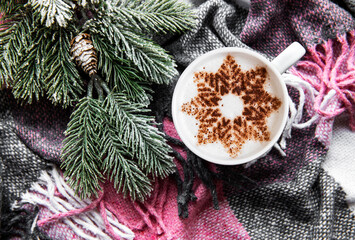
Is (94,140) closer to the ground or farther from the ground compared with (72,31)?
closer to the ground

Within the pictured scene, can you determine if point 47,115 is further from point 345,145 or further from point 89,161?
point 345,145

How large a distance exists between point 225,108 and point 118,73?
244 mm

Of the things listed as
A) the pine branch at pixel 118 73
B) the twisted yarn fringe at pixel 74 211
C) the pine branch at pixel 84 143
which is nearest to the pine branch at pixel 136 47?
the pine branch at pixel 118 73

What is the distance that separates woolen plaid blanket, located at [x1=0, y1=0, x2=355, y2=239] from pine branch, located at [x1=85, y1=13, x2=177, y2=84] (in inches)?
5.2

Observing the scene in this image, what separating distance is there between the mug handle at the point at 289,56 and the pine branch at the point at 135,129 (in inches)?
11.6

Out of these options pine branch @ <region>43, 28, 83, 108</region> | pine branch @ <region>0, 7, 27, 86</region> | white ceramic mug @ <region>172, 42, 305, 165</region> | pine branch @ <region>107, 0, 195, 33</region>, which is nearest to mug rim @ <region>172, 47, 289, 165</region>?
white ceramic mug @ <region>172, 42, 305, 165</region>

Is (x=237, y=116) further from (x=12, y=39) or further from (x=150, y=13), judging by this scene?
(x=12, y=39)

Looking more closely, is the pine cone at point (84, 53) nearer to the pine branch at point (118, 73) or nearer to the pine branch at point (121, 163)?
the pine branch at point (118, 73)

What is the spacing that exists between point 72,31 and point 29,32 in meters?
0.08

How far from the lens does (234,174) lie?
0.84m

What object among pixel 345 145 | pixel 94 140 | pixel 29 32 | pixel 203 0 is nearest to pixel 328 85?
pixel 345 145

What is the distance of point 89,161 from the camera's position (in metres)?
0.73

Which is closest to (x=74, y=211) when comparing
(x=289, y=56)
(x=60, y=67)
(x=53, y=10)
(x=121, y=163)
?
(x=121, y=163)

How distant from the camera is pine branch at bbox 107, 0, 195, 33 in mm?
705
